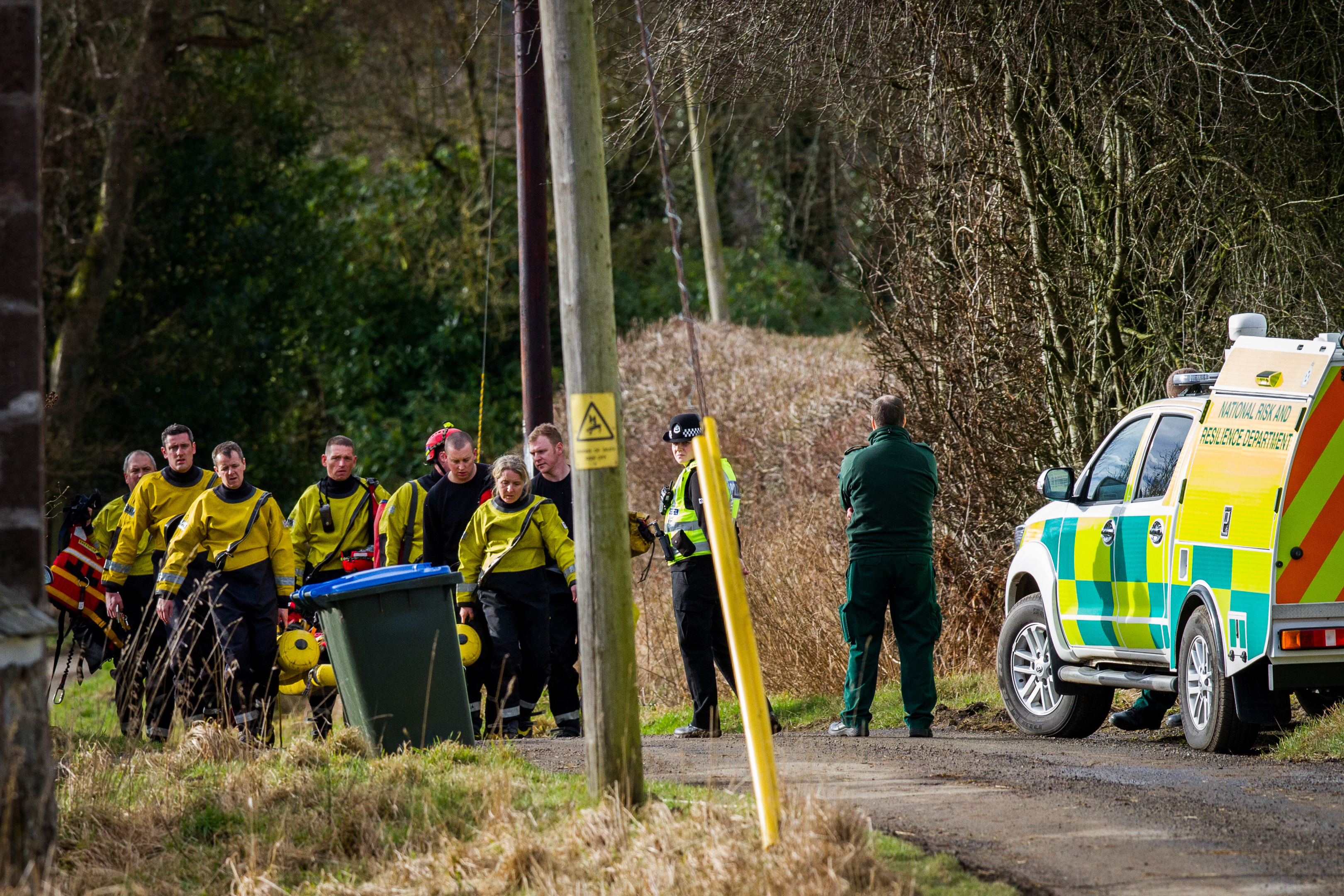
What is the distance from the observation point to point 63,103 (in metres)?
22.8

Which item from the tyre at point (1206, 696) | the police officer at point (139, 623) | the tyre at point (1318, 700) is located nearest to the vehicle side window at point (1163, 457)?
the tyre at point (1206, 696)

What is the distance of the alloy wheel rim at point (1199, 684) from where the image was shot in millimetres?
8039

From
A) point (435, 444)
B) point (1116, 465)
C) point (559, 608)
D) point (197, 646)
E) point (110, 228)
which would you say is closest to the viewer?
point (1116, 465)

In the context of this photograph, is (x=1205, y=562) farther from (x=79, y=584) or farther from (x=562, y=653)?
(x=79, y=584)

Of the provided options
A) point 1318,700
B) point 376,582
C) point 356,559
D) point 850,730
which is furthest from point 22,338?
point 1318,700

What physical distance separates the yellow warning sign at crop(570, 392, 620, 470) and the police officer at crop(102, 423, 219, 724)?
4895mm

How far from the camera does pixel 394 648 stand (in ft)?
27.7

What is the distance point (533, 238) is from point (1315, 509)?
6.77m

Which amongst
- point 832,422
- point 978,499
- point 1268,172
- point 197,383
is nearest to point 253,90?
point 197,383

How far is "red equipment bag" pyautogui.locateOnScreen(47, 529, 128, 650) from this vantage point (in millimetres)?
11750

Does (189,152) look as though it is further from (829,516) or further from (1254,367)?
(1254,367)

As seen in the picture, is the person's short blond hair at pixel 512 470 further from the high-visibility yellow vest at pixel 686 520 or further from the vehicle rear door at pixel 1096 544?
the vehicle rear door at pixel 1096 544

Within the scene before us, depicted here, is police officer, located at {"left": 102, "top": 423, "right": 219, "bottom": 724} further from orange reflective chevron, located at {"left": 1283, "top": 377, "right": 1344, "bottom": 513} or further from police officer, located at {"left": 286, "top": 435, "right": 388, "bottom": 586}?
orange reflective chevron, located at {"left": 1283, "top": 377, "right": 1344, "bottom": 513}

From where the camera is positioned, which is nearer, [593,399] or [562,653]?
[593,399]
